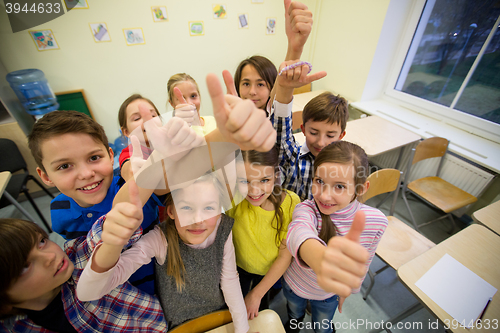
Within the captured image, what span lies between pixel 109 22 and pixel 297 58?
2395 millimetres

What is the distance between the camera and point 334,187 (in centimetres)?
80

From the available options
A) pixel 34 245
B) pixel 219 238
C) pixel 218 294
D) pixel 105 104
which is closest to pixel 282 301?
pixel 218 294

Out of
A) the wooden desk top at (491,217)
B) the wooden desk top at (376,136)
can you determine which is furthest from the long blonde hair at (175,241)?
the wooden desk top at (491,217)

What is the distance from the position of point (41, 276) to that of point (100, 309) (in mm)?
236

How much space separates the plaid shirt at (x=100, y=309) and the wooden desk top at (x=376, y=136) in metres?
1.61

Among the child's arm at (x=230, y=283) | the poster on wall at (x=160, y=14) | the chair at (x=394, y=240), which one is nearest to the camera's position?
the child's arm at (x=230, y=283)

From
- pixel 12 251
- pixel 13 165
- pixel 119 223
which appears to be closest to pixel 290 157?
pixel 119 223

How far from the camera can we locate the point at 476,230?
1.17m

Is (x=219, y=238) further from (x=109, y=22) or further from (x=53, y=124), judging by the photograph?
(x=109, y=22)

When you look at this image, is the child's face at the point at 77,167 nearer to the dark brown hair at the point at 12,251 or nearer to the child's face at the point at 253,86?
the dark brown hair at the point at 12,251

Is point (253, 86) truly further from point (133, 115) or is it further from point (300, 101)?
point (300, 101)

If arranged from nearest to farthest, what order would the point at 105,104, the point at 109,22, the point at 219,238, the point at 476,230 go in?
the point at 219,238 < the point at 476,230 < the point at 109,22 < the point at 105,104

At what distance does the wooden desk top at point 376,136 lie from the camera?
1.92 meters

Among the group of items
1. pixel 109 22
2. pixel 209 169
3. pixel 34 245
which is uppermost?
pixel 109 22
